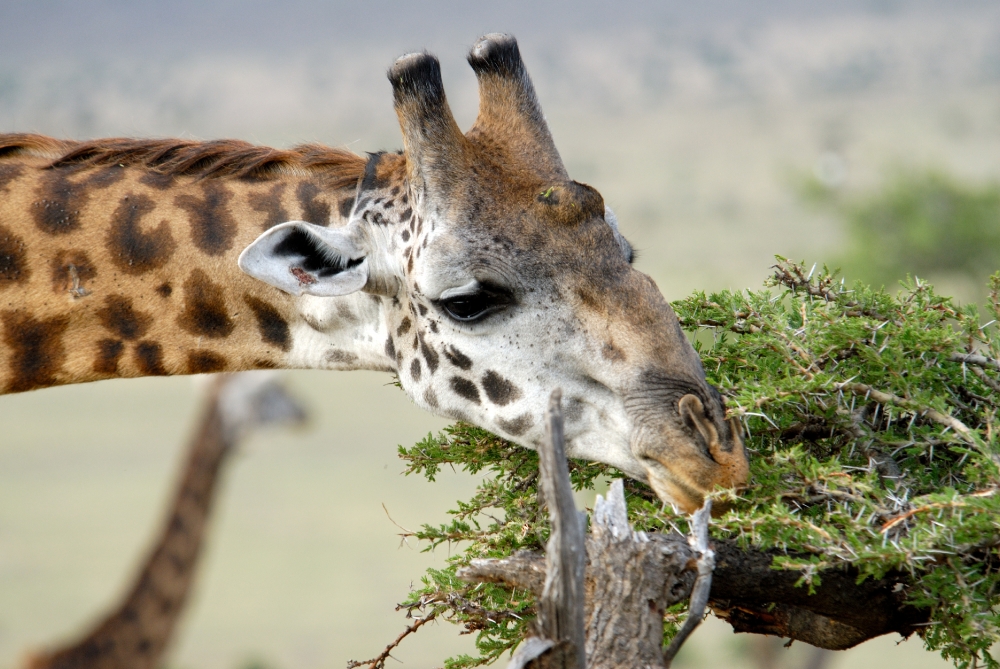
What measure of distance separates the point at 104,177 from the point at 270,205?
3.07 ft

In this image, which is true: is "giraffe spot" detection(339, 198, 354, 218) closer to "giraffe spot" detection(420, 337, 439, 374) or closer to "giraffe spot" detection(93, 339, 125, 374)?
"giraffe spot" detection(420, 337, 439, 374)

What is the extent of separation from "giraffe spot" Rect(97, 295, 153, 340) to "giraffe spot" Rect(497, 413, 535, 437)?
198cm

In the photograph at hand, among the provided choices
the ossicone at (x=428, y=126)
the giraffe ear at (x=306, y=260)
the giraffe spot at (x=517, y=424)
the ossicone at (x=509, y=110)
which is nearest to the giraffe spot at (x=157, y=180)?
the giraffe ear at (x=306, y=260)

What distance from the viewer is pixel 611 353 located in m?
4.41

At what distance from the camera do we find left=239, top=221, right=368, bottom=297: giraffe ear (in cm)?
469

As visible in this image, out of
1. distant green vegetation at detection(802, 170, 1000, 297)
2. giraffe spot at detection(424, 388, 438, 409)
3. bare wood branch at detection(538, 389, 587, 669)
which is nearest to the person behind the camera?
bare wood branch at detection(538, 389, 587, 669)

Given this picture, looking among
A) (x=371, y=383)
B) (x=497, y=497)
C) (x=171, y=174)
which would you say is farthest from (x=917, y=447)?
(x=371, y=383)

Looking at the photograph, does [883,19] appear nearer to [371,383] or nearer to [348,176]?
[371,383]

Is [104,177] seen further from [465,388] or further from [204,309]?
[465,388]

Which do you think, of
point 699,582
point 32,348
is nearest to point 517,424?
point 699,582

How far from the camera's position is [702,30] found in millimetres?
97312

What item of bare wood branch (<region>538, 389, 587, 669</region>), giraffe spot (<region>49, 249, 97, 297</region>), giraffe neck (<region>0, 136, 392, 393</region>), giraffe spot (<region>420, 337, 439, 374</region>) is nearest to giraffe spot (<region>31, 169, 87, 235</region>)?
giraffe neck (<region>0, 136, 392, 393</region>)

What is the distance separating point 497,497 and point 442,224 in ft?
4.13

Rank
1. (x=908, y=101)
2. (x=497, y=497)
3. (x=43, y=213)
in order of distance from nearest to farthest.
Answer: (x=497, y=497) → (x=43, y=213) → (x=908, y=101)
